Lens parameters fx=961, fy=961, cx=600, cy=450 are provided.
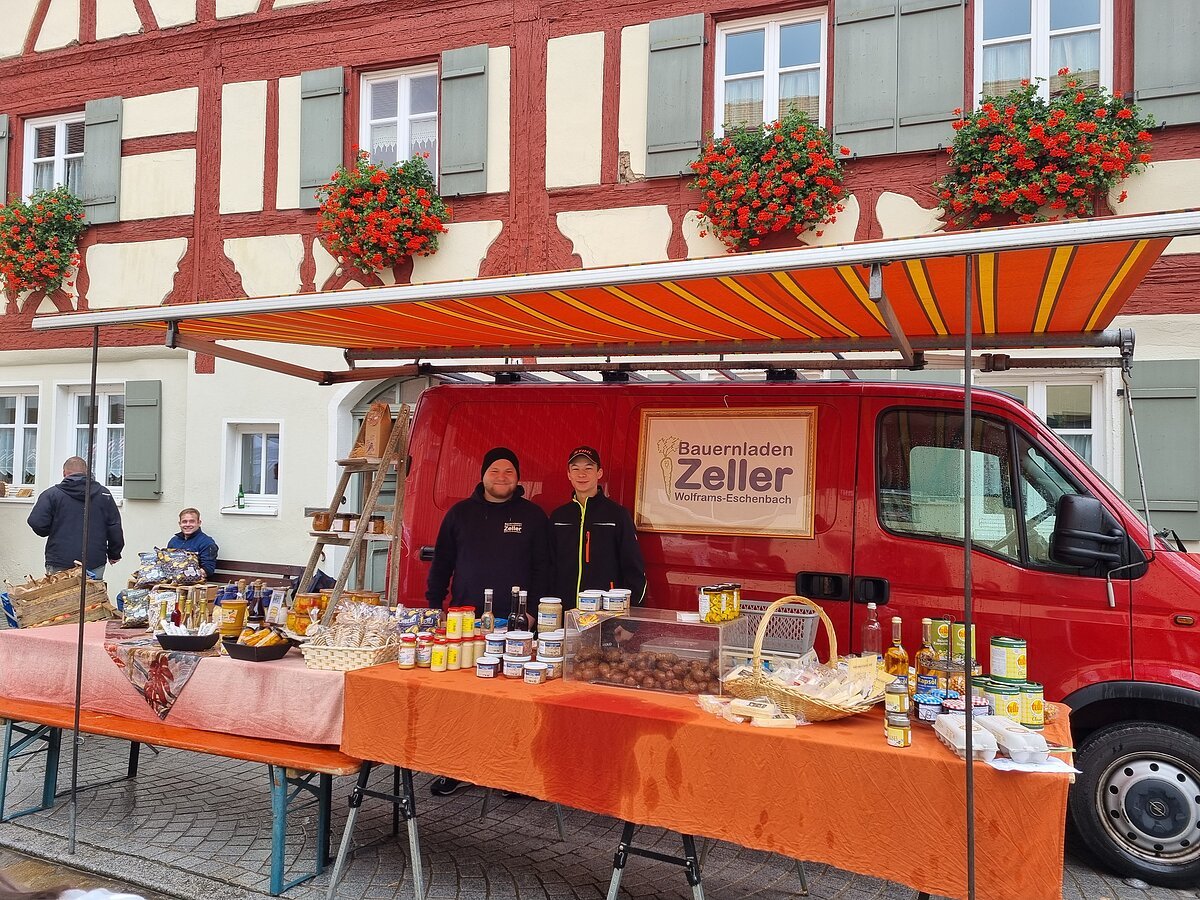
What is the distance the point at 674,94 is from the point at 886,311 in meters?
6.20

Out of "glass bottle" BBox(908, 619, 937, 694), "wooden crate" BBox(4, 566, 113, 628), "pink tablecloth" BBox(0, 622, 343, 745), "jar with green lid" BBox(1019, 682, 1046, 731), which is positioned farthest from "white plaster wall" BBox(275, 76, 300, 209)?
"jar with green lid" BBox(1019, 682, 1046, 731)

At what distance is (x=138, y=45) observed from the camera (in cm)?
1162

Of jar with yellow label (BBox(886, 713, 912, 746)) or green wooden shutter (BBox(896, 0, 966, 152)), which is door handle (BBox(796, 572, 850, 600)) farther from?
green wooden shutter (BBox(896, 0, 966, 152))

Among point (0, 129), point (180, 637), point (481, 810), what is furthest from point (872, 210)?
point (0, 129)

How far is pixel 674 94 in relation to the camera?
8961mm

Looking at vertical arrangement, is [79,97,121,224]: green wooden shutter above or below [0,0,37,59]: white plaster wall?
below

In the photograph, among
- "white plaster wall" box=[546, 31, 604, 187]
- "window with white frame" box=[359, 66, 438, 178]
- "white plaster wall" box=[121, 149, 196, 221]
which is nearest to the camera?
"white plaster wall" box=[546, 31, 604, 187]

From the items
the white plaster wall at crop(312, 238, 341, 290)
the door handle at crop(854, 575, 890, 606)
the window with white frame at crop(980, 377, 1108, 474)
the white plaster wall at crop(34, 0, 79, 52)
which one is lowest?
the door handle at crop(854, 575, 890, 606)

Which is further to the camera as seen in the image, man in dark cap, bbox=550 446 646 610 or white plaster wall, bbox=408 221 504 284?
white plaster wall, bbox=408 221 504 284

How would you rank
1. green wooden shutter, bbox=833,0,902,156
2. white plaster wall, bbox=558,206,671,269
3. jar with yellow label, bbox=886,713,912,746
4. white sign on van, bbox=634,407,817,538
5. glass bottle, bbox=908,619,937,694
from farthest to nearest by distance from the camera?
1. white plaster wall, bbox=558,206,671,269
2. green wooden shutter, bbox=833,0,902,156
3. white sign on van, bbox=634,407,817,538
4. glass bottle, bbox=908,619,937,694
5. jar with yellow label, bbox=886,713,912,746

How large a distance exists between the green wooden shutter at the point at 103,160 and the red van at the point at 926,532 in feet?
27.4

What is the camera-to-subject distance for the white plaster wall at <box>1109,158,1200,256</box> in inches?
286

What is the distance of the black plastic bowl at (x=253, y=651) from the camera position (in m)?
4.51

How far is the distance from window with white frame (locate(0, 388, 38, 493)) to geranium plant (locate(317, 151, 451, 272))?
5.37m
